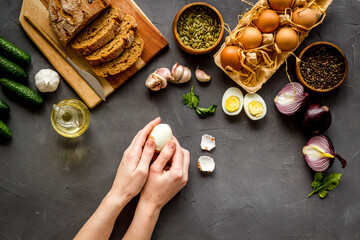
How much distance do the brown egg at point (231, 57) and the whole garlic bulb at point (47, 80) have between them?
1.05m

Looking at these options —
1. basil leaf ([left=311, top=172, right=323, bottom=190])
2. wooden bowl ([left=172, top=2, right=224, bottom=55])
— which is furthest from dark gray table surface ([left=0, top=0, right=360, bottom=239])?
wooden bowl ([left=172, top=2, right=224, bottom=55])

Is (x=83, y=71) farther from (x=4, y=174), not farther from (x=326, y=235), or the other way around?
(x=326, y=235)

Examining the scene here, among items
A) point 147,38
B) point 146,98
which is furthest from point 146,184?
point 147,38

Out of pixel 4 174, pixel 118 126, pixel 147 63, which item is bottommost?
pixel 118 126

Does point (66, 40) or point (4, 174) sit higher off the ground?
point (66, 40)

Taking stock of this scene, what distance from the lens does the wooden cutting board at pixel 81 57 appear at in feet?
5.71

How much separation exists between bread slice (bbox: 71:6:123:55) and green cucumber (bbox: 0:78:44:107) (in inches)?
15.3

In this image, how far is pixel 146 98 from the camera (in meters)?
1.84

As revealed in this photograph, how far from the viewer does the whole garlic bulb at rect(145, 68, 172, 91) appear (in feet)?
5.68

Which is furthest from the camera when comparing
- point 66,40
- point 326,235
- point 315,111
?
point 326,235

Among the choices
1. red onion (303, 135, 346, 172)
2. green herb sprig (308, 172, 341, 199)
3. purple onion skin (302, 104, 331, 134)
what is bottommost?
green herb sprig (308, 172, 341, 199)

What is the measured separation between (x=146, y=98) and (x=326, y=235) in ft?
4.98

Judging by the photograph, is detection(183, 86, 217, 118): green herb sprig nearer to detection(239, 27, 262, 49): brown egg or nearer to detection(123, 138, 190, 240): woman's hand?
detection(123, 138, 190, 240): woman's hand

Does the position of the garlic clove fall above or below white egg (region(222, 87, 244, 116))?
above
